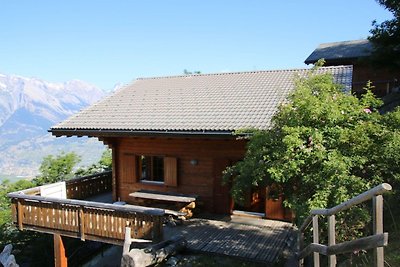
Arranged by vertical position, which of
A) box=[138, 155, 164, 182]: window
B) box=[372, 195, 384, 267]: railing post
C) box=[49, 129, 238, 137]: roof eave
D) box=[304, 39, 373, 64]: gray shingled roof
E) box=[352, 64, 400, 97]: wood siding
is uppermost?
box=[304, 39, 373, 64]: gray shingled roof

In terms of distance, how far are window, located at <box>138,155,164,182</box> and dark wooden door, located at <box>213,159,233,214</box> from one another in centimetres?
220

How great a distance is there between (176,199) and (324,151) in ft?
19.9

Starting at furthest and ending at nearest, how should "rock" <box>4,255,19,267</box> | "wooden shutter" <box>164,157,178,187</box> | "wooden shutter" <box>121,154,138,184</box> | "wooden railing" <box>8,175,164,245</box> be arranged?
1. "wooden shutter" <box>121,154,138,184</box>
2. "rock" <box>4,255,19,267</box>
3. "wooden shutter" <box>164,157,178,187</box>
4. "wooden railing" <box>8,175,164,245</box>

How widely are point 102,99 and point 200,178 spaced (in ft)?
19.2

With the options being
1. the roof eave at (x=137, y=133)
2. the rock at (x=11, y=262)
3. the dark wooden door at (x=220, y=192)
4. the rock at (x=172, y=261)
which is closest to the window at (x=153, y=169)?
the roof eave at (x=137, y=133)

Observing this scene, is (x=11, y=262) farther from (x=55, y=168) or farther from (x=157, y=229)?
(x=55, y=168)

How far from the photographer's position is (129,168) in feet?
39.3

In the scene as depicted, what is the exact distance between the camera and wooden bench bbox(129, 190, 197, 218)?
10.2 meters

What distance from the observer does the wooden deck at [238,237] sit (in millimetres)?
7748

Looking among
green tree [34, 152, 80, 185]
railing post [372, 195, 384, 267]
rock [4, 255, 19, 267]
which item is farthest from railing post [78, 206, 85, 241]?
green tree [34, 152, 80, 185]

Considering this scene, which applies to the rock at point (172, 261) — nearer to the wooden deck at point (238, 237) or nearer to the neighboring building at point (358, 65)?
the wooden deck at point (238, 237)

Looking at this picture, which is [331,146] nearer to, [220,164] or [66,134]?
[220,164]

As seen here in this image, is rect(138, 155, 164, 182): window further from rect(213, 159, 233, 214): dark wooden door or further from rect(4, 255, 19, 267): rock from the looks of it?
rect(4, 255, 19, 267): rock

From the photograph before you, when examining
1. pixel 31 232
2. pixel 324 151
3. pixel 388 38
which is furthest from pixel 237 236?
pixel 31 232
